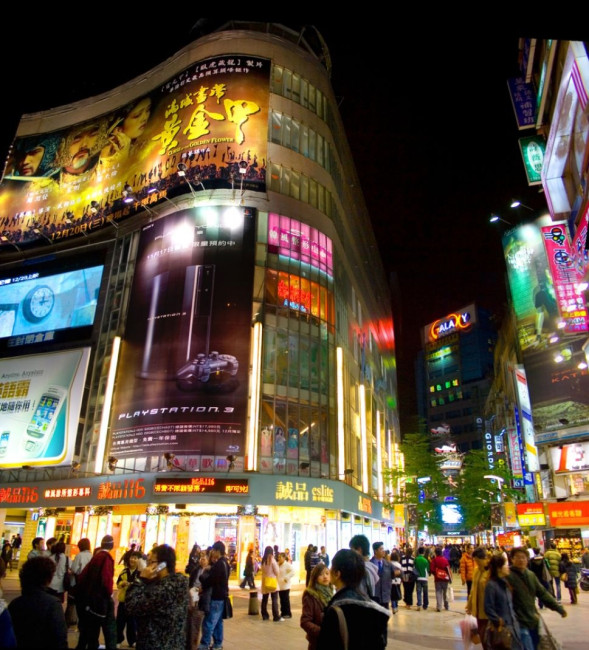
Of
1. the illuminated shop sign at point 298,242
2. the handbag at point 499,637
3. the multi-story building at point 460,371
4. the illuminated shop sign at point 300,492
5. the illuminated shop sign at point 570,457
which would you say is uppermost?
the multi-story building at point 460,371

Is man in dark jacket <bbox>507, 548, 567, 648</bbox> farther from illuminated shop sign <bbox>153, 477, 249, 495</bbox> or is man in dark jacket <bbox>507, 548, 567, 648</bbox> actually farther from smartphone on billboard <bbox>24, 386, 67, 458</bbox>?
smartphone on billboard <bbox>24, 386, 67, 458</bbox>

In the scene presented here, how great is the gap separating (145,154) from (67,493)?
73.2 feet

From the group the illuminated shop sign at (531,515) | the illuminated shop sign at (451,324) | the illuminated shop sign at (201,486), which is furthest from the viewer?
the illuminated shop sign at (451,324)

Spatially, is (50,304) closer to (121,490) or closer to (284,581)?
(121,490)

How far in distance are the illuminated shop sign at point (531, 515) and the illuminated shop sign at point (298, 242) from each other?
65.4 ft

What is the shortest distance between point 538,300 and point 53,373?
1413 inches

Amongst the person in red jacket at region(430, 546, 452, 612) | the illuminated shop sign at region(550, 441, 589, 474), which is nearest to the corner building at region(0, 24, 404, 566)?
the person in red jacket at region(430, 546, 452, 612)

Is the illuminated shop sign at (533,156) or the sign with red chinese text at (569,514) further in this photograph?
the sign with red chinese text at (569,514)

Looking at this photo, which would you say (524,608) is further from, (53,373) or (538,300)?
(538,300)

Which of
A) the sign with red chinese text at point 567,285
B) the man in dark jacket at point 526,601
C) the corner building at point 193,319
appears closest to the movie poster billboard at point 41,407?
the corner building at point 193,319

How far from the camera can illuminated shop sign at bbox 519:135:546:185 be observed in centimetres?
2889

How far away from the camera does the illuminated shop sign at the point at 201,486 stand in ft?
81.0

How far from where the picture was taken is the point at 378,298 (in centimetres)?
6391

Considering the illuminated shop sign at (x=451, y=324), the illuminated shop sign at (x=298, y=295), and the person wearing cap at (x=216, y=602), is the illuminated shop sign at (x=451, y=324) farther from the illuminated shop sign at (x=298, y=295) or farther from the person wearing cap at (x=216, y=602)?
the person wearing cap at (x=216, y=602)
